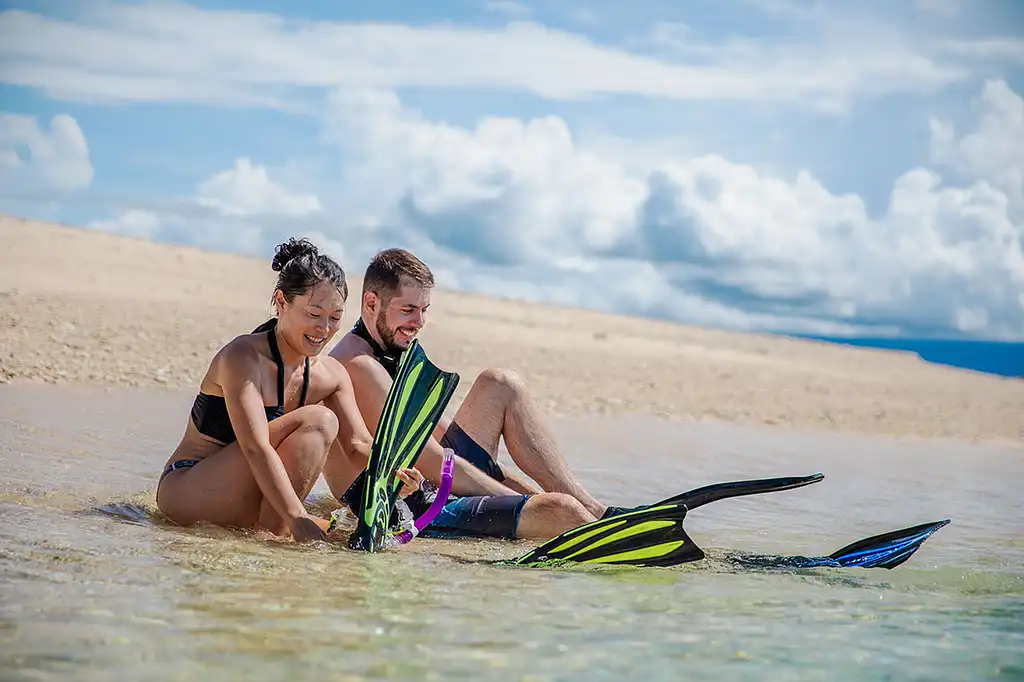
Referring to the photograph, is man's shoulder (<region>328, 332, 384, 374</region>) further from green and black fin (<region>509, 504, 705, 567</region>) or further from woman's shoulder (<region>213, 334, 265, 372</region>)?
green and black fin (<region>509, 504, 705, 567</region>)

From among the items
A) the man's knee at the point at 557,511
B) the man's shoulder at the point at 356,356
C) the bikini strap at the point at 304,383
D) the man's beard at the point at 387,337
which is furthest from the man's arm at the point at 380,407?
the bikini strap at the point at 304,383

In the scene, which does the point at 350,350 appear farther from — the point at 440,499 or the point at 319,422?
the point at 440,499

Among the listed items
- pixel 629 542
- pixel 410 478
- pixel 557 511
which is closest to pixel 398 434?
pixel 410 478

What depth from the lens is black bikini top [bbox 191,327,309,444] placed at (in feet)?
15.3

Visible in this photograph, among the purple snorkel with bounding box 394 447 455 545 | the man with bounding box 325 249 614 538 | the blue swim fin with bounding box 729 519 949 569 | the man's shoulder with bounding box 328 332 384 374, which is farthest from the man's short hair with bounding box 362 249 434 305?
the blue swim fin with bounding box 729 519 949 569

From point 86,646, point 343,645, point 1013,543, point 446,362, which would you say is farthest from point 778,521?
point 446,362

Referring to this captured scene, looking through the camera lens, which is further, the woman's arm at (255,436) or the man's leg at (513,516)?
the man's leg at (513,516)

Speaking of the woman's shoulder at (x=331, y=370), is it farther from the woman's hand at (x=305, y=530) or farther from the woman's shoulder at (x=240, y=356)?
the woman's hand at (x=305, y=530)

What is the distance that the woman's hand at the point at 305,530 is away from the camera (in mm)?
4355

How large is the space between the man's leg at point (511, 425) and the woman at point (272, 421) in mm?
719

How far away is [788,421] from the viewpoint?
45.3 feet

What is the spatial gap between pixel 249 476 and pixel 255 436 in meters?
0.28

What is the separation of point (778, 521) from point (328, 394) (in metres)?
2.71

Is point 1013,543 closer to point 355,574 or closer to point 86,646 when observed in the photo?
point 355,574
